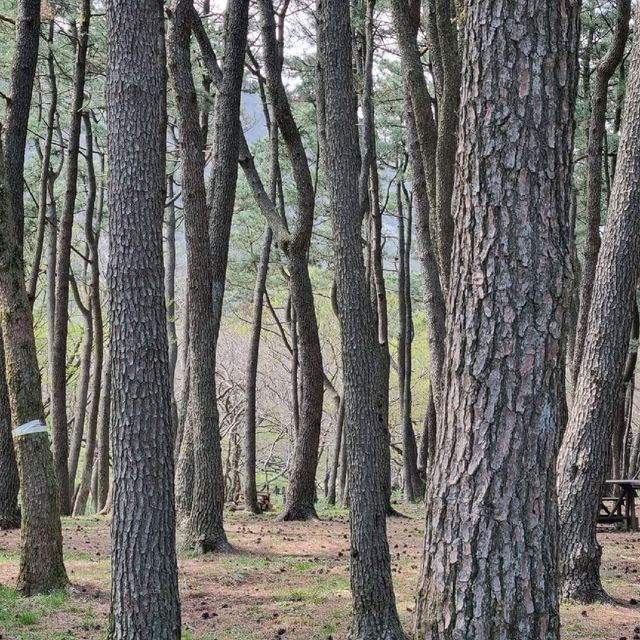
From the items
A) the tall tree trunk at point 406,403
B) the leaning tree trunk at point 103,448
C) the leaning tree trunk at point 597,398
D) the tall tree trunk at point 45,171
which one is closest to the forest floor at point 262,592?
the leaning tree trunk at point 597,398

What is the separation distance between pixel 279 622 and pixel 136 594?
72.7 inches

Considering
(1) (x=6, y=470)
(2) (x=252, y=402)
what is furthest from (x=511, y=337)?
(2) (x=252, y=402)

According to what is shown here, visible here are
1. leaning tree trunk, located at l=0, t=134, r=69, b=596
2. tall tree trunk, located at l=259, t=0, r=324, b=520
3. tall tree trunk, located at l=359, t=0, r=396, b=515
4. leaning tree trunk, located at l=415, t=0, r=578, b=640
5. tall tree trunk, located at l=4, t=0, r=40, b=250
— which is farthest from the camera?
tall tree trunk, located at l=359, t=0, r=396, b=515

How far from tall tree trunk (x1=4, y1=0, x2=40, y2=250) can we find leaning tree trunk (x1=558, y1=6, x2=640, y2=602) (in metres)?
5.95

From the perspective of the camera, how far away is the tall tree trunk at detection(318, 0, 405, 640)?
4.98 metres

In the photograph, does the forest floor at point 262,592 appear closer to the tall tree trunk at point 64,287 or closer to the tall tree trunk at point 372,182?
the tall tree trunk at point 64,287

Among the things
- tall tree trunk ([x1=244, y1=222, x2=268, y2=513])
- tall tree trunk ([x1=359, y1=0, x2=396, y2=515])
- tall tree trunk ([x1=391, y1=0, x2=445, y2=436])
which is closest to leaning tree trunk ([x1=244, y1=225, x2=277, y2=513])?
tall tree trunk ([x1=244, y1=222, x2=268, y2=513])

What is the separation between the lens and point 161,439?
4.64m

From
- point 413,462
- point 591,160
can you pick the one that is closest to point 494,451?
point 591,160

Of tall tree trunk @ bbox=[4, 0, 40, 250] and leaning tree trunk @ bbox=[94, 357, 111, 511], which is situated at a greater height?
tall tree trunk @ bbox=[4, 0, 40, 250]

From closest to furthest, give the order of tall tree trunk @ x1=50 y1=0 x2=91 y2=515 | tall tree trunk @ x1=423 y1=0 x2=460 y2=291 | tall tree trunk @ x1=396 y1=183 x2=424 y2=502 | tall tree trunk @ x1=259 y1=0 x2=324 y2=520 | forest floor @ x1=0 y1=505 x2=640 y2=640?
forest floor @ x1=0 y1=505 x2=640 y2=640
tall tree trunk @ x1=423 y1=0 x2=460 y2=291
tall tree trunk @ x1=259 y1=0 x2=324 y2=520
tall tree trunk @ x1=50 y1=0 x2=91 y2=515
tall tree trunk @ x1=396 y1=183 x2=424 y2=502

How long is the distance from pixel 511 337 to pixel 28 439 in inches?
182

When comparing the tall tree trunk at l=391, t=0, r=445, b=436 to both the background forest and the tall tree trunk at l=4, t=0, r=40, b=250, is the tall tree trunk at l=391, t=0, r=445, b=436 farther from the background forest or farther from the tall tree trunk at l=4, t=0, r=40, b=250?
the tall tree trunk at l=4, t=0, r=40, b=250

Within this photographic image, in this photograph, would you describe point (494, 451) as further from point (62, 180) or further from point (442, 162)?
point (62, 180)
